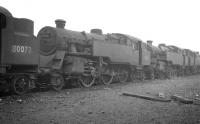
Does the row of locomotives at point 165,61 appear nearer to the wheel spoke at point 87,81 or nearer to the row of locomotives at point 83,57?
the row of locomotives at point 83,57

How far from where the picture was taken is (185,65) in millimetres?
26094

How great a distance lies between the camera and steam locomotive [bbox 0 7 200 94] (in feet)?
23.9

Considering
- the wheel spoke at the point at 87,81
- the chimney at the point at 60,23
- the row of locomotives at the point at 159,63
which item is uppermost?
the chimney at the point at 60,23

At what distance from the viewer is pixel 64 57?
10.4 meters

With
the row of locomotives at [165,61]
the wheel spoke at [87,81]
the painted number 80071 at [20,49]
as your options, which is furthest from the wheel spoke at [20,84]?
the row of locomotives at [165,61]

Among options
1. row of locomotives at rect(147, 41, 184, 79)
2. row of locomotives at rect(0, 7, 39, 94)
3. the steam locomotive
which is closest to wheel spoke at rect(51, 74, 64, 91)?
the steam locomotive

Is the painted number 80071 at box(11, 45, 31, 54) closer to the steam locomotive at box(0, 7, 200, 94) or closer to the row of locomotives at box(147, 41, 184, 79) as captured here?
the steam locomotive at box(0, 7, 200, 94)

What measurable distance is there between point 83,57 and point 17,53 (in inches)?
167

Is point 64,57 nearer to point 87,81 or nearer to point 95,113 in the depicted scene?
point 87,81

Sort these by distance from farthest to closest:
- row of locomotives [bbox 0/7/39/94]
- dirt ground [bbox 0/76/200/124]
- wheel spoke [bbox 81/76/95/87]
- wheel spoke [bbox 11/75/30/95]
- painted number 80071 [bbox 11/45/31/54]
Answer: wheel spoke [bbox 81/76/95/87] → wheel spoke [bbox 11/75/30/95] → painted number 80071 [bbox 11/45/31/54] → row of locomotives [bbox 0/7/39/94] → dirt ground [bbox 0/76/200/124]

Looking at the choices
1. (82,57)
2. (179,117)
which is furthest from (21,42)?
(179,117)

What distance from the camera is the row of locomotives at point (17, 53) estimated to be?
22.5 ft

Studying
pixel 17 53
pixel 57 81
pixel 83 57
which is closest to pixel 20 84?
pixel 17 53

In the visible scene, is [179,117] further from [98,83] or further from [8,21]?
[98,83]
